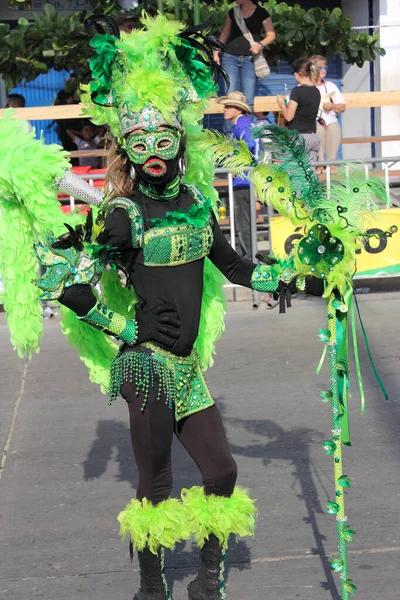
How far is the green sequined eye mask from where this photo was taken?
346 cm

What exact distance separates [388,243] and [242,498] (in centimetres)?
563

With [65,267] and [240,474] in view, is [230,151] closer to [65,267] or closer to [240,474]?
[65,267]

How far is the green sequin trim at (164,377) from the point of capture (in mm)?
3533

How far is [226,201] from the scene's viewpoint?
9.89 meters

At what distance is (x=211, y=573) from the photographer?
3.69 metres

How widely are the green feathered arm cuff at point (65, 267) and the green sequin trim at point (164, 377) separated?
0.34 m

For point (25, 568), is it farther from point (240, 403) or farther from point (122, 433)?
point (240, 403)

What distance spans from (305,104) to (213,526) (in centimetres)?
663

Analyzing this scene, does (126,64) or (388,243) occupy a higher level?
(126,64)

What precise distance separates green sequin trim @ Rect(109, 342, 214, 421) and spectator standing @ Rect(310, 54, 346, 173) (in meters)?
6.86

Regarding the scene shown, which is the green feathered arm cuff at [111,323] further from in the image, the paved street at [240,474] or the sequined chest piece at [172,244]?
the paved street at [240,474]

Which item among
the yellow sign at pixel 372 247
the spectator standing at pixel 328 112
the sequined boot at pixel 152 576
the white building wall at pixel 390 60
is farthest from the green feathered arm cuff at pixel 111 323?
the white building wall at pixel 390 60

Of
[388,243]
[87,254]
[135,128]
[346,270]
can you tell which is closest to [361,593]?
[346,270]

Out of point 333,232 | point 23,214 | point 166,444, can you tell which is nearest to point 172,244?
point 333,232
